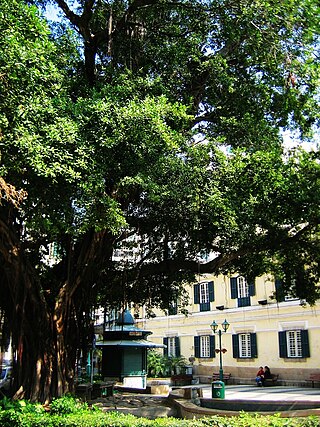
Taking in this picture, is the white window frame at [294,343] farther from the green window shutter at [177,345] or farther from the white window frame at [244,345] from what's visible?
the green window shutter at [177,345]

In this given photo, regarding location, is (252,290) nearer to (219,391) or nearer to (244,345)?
(244,345)

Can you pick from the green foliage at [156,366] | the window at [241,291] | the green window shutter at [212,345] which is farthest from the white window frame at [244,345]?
the green foliage at [156,366]

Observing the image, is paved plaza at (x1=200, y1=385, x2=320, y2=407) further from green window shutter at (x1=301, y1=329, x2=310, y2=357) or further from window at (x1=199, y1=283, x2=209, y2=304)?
window at (x1=199, y1=283, x2=209, y2=304)

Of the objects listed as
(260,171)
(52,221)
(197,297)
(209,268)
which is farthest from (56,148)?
(197,297)

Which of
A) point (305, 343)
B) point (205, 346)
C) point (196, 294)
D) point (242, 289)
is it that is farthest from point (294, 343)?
point (196, 294)

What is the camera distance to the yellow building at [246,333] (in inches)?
952

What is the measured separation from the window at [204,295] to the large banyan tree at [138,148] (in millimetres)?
17439

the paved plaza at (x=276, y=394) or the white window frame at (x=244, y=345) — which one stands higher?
the white window frame at (x=244, y=345)

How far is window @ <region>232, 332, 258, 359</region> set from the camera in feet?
88.6

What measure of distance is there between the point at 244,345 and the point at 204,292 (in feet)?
15.5

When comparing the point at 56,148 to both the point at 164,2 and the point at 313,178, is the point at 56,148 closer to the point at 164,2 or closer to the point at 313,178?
the point at 164,2

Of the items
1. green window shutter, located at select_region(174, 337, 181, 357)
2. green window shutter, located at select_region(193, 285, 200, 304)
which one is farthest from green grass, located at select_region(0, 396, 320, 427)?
green window shutter, located at select_region(174, 337, 181, 357)

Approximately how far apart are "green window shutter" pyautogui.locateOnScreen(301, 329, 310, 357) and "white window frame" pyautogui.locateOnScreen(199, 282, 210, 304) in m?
7.82

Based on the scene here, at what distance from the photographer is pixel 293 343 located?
82.0 feet
